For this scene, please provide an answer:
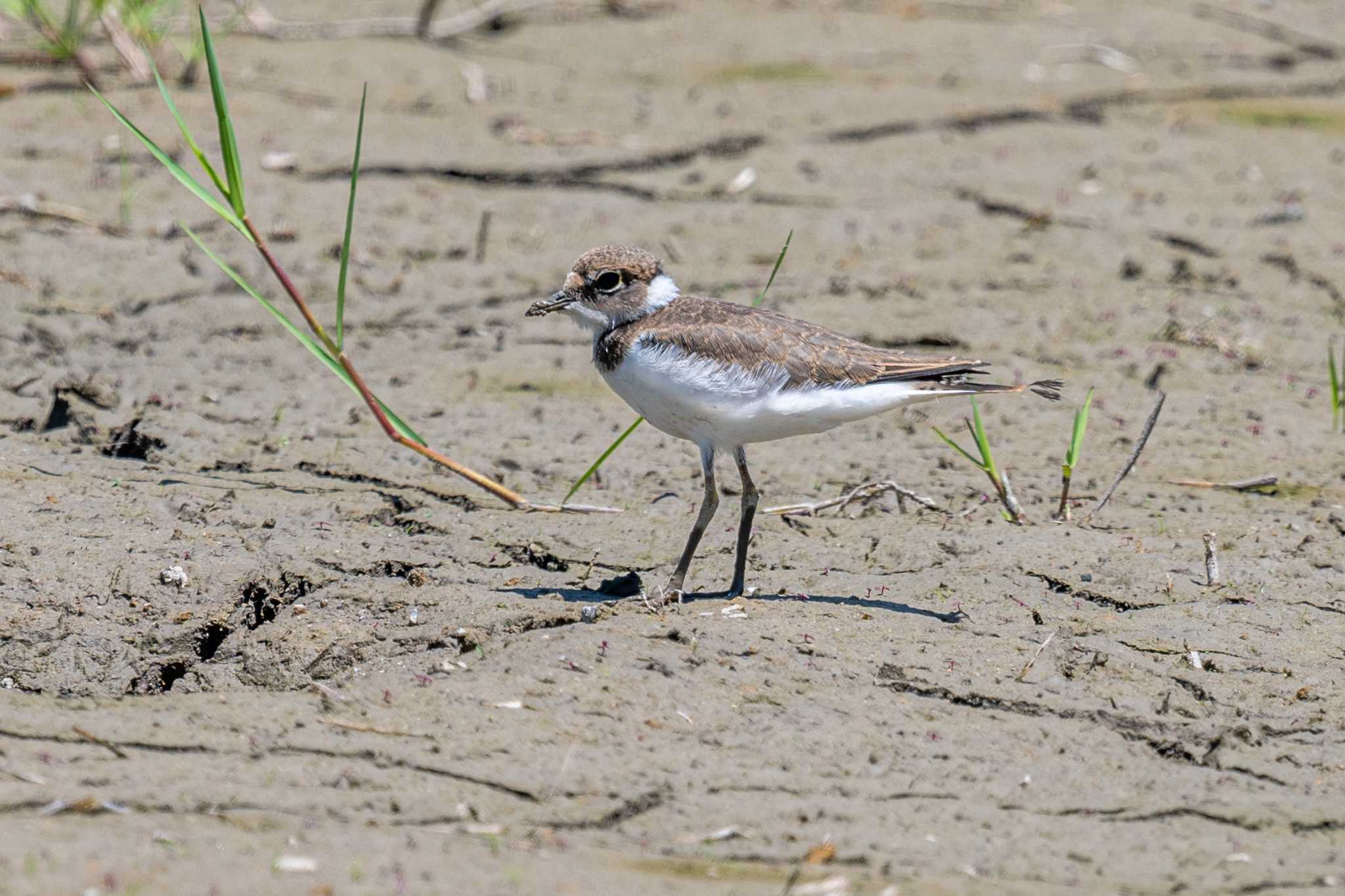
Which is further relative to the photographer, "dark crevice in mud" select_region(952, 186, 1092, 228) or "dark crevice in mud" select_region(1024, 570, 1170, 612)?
"dark crevice in mud" select_region(952, 186, 1092, 228)

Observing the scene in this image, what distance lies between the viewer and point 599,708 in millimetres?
3547

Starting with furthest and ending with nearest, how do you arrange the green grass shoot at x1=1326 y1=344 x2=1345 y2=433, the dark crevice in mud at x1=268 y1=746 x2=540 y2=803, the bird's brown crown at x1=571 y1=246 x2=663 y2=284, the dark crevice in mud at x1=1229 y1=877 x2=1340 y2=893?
the green grass shoot at x1=1326 y1=344 x2=1345 y2=433, the bird's brown crown at x1=571 y1=246 x2=663 y2=284, the dark crevice in mud at x1=268 y1=746 x2=540 y2=803, the dark crevice in mud at x1=1229 y1=877 x2=1340 y2=893

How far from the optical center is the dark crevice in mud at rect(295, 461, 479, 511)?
16.0 feet

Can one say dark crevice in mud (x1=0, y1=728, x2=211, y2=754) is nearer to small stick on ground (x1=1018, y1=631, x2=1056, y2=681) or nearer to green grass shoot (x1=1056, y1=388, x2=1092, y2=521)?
small stick on ground (x1=1018, y1=631, x2=1056, y2=681)

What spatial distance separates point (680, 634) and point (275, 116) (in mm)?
5335

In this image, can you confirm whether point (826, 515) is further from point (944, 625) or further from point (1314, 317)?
point (1314, 317)

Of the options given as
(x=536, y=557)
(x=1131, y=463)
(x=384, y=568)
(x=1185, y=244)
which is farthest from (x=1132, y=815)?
(x=1185, y=244)

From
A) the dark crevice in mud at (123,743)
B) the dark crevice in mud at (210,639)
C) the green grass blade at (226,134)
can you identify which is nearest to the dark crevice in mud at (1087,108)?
the green grass blade at (226,134)

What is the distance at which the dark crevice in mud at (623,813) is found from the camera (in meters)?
3.12

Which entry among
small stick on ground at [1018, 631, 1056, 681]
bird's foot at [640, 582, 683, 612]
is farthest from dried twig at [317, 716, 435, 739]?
small stick on ground at [1018, 631, 1056, 681]

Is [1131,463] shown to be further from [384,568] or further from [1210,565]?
[384,568]

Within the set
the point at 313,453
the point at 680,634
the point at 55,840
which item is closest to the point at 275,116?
the point at 313,453

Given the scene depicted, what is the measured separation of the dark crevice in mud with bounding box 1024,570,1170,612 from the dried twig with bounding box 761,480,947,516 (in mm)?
594

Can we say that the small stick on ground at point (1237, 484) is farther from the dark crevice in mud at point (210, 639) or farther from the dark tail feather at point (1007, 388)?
the dark crevice in mud at point (210, 639)
